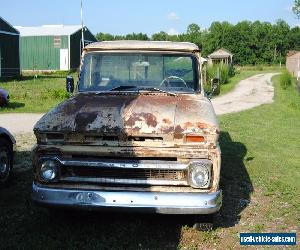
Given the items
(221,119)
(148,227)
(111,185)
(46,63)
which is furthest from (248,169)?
(46,63)

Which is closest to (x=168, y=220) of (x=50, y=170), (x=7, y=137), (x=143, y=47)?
(x=50, y=170)

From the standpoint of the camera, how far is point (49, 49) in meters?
46.9

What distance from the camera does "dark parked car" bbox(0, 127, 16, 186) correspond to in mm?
7049

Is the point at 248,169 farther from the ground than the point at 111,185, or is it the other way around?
the point at 111,185

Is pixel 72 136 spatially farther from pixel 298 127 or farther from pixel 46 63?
pixel 46 63

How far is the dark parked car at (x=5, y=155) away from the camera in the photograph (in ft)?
23.1

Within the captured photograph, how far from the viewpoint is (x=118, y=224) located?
18.1 feet

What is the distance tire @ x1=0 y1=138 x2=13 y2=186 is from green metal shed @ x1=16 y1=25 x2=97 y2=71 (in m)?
40.2

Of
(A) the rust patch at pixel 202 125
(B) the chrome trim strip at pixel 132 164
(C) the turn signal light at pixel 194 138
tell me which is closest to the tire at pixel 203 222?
(B) the chrome trim strip at pixel 132 164

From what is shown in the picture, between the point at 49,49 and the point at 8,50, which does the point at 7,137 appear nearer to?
the point at 8,50

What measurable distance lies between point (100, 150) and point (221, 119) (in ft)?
39.0

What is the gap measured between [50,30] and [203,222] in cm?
4542

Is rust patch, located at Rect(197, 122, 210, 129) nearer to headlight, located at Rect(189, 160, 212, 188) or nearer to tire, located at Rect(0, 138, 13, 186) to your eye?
headlight, located at Rect(189, 160, 212, 188)

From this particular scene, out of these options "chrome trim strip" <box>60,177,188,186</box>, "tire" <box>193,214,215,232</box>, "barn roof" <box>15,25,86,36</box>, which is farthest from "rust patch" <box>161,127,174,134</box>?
"barn roof" <box>15,25,86,36</box>
